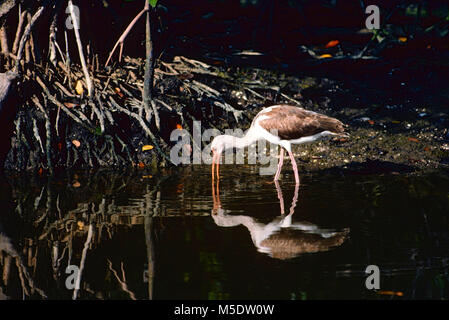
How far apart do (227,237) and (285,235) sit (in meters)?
0.57

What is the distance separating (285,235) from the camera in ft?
22.3

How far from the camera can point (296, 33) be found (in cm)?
1501

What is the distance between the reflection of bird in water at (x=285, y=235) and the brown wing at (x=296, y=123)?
2.26 metres

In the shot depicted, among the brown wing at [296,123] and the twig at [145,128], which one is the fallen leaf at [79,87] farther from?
the brown wing at [296,123]

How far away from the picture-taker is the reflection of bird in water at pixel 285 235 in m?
6.35

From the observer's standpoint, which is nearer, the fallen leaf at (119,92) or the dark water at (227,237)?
the dark water at (227,237)

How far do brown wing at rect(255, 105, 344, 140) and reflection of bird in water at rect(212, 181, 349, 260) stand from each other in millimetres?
2262

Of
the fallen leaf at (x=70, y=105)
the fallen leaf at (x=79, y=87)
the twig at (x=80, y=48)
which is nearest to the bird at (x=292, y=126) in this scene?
the twig at (x=80, y=48)

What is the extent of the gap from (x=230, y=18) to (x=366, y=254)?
10.1 meters

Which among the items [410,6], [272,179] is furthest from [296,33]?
[272,179]

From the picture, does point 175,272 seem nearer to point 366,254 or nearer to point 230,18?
point 366,254

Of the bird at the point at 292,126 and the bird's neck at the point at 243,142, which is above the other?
the bird at the point at 292,126

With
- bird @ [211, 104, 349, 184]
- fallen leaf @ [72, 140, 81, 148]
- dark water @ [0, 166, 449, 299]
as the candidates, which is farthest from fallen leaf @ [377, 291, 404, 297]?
fallen leaf @ [72, 140, 81, 148]
